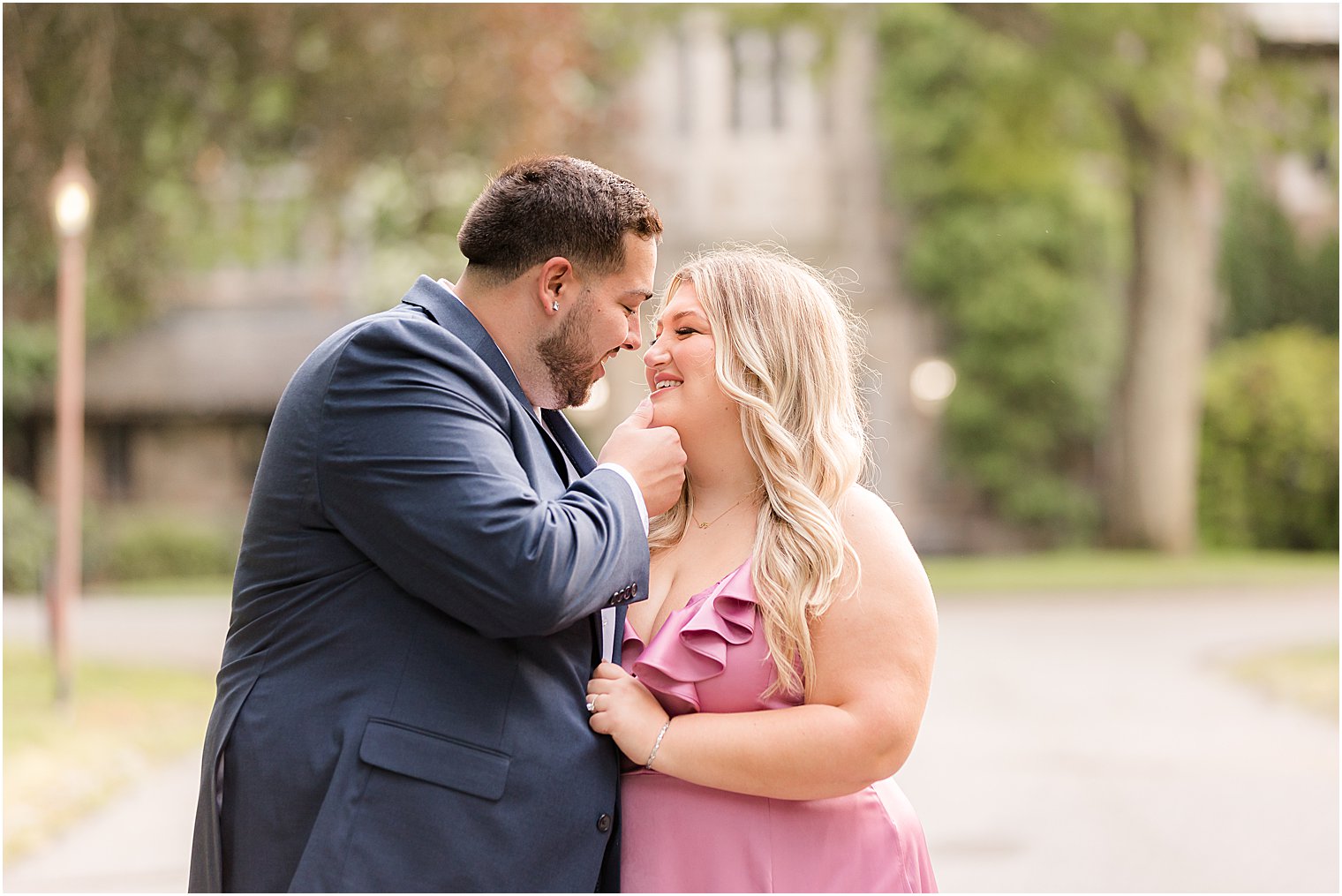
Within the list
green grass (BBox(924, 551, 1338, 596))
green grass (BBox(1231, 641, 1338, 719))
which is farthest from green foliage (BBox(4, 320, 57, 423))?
green grass (BBox(1231, 641, 1338, 719))

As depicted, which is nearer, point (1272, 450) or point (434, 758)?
point (434, 758)

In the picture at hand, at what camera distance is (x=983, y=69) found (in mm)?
22969

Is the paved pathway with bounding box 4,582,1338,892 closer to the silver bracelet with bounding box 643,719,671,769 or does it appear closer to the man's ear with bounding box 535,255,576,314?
the silver bracelet with bounding box 643,719,671,769

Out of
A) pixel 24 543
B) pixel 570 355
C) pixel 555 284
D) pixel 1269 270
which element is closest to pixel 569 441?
pixel 570 355

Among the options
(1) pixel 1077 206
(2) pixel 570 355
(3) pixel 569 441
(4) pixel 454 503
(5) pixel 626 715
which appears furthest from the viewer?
(1) pixel 1077 206

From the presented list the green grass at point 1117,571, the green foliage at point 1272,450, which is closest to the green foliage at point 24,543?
the green grass at point 1117,571

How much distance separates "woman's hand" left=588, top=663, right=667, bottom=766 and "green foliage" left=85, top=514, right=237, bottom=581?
22.3m

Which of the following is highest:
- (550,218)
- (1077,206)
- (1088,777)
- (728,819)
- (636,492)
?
(1077,206)

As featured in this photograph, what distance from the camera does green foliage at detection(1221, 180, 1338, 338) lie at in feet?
93.9

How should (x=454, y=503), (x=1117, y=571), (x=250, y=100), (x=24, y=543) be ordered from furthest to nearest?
1. (x=1117, y=571)
2. (x=24, y=543)
3. (x=250, y=100)
4. (x=454, y=503)

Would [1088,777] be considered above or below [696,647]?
below

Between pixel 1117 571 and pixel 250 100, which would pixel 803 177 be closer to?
pixel 1117 571

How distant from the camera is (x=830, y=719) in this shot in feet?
8.25

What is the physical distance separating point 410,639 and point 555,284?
29.9 inches
